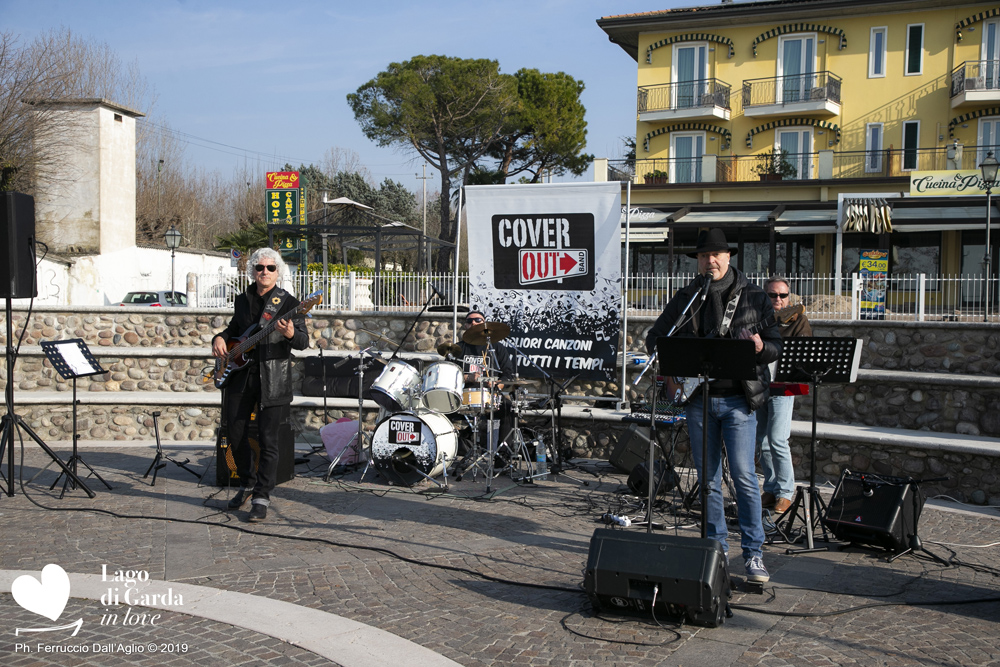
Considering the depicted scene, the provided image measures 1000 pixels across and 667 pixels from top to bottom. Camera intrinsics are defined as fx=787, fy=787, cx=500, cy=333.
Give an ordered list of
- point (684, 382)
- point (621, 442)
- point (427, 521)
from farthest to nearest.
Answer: point (621, 442) → point (427, 521) → point (684, 382)

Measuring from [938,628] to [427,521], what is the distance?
143 inches

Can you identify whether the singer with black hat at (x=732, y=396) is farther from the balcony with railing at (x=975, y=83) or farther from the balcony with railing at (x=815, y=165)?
the balcony with railing at (x=975, y=83)

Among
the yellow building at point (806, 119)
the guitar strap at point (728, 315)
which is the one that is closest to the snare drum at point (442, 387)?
the guitar strap at point (728, 315)

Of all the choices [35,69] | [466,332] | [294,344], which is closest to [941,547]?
[466,332]

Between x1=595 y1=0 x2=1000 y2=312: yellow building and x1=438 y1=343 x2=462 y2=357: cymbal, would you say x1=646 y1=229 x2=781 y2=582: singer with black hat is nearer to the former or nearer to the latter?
x1=438 y1=343 x2=462 y2=357: cymbal

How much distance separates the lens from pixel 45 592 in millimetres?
4434

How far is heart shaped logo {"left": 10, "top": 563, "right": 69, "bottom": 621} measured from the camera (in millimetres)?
4234

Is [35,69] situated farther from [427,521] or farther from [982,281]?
[982,281]

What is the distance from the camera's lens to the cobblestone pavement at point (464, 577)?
384 centimetres

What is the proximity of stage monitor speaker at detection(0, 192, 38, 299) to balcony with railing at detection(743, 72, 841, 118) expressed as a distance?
24865 millimetres

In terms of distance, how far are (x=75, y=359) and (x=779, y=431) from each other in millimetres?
6243

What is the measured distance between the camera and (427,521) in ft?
20.8

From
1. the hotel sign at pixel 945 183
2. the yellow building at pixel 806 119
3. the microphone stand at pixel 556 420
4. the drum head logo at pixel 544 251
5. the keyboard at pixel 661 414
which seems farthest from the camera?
the yellow building at pixel 806 119

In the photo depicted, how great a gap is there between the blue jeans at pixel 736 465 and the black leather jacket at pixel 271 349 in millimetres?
3313
